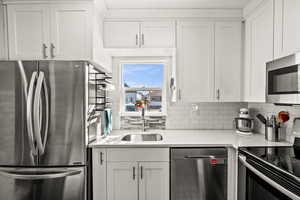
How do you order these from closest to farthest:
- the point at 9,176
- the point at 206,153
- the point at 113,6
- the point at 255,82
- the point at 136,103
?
the point at 9,176 → the point at 206,153 → the point at 255,82 → the point at 113,6 → the point at 136,103

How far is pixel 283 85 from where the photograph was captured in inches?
53.3

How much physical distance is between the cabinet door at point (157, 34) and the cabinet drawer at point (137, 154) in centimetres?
121

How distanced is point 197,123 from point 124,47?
1.40m

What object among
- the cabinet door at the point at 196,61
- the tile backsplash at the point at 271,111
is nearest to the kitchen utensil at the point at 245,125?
the tile backsplash at the point at 271,111

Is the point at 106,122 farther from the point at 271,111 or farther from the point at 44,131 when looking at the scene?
the point at 271,111

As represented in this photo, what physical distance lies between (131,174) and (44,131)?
0.92 meters

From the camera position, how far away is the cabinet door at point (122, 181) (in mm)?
1875

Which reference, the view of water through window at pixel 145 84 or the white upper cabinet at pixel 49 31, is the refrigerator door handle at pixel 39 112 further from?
the view of water through window at pixel 145 84

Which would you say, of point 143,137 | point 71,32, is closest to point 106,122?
point 143,137

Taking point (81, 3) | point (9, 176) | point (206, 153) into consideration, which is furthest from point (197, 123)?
point (9, 176)

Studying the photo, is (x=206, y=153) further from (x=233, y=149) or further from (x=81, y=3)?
(x=81, y=3)

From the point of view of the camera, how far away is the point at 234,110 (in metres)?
2.59

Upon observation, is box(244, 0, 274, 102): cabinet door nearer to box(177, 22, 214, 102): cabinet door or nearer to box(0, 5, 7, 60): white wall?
box(177, 22, 214, 102): cabinet door

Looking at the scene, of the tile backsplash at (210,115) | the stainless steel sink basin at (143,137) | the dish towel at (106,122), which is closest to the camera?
the dish towel at (106,122)
